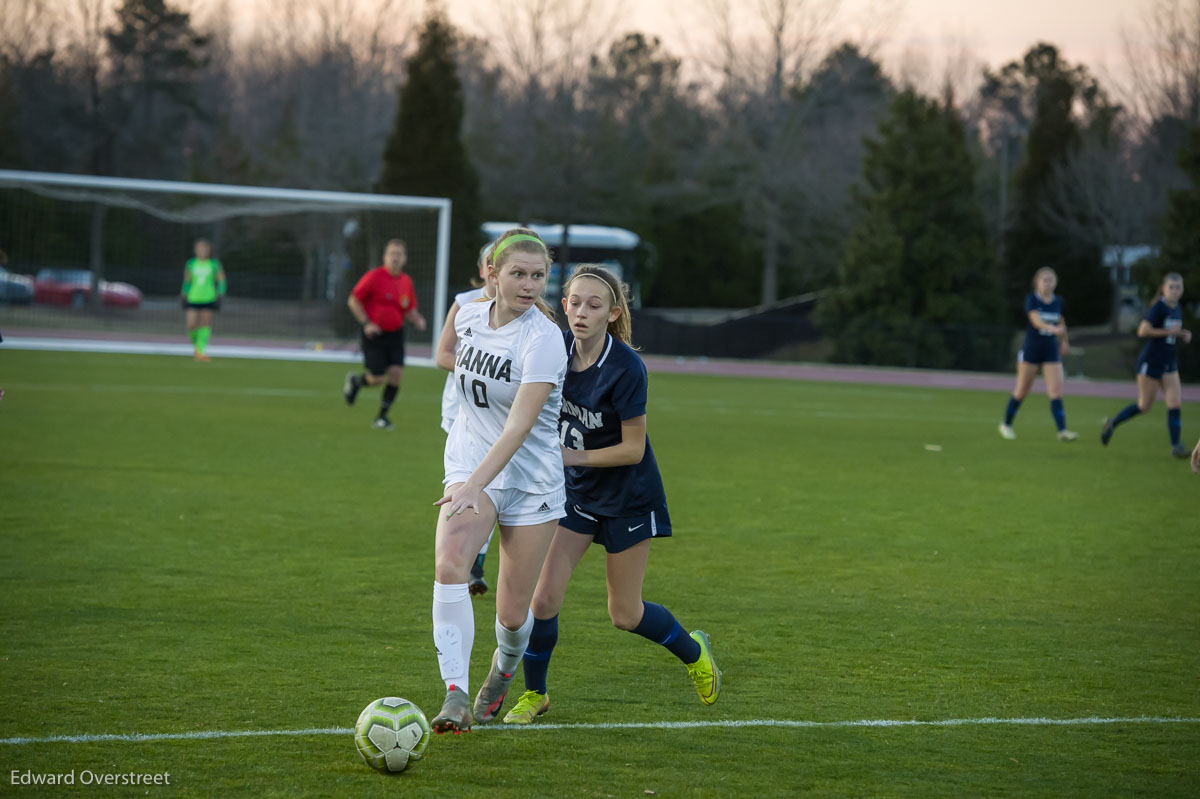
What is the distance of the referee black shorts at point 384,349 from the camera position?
1562 centimetres

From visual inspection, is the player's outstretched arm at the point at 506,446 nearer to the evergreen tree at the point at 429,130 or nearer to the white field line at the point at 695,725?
the white field line at the point at 695,725

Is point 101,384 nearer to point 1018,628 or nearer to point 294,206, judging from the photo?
point 294,206

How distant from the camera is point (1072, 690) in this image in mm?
5594

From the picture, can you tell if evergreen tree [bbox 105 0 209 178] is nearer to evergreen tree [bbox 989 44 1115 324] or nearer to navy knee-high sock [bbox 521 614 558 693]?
evergreen tree [bbox 989 44 1115 324]

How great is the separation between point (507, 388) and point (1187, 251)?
3097 cm

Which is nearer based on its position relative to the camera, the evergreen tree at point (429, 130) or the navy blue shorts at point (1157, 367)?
the navy blue shorts at point (1157, 367)

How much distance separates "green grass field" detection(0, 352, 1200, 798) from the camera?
4469 mm

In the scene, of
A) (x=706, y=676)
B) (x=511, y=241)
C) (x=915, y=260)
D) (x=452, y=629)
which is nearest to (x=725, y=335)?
(x=915, y=260)

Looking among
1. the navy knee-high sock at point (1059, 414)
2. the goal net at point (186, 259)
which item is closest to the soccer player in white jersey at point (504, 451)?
the navy knee-high sock at point (1059, 414)

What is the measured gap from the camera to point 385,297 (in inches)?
605

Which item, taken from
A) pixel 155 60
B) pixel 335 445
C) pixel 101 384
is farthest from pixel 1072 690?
pixel 155 60

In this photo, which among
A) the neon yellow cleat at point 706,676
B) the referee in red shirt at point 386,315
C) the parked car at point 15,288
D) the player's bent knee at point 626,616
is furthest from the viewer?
the parked car at point 15,288

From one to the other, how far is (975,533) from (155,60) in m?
48.4

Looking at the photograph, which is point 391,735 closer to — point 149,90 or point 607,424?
point 607,424
